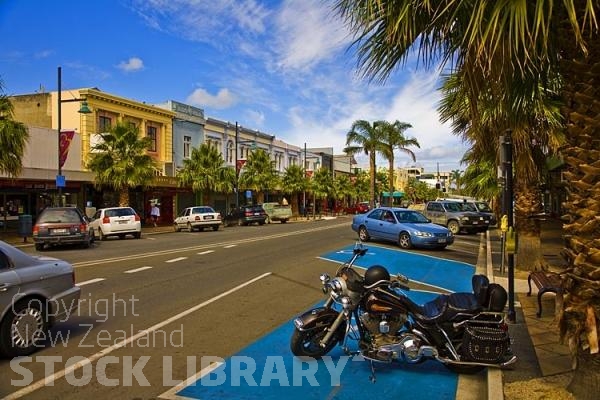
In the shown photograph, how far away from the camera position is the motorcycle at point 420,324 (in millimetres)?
5762

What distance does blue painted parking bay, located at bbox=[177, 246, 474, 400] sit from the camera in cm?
540

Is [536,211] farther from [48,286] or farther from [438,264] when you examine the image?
[48,286]

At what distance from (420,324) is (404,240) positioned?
14.1m

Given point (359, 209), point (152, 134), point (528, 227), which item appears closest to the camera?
point (528, 227)

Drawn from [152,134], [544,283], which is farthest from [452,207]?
[152,134]

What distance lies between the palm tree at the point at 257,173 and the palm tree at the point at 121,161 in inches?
699

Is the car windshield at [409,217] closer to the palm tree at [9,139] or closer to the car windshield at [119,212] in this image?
the car windshield at [119,212]

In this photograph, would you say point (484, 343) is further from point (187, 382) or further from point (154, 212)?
point (154, 212)

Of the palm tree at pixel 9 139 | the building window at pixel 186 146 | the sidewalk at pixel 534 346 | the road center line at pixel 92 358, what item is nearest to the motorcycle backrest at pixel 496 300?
the sidewalk at pixel 534 346

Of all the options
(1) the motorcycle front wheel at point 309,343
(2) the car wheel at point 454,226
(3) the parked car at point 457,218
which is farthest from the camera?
(2) the car wheel at point 454,226

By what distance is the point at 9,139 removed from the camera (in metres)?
21.9

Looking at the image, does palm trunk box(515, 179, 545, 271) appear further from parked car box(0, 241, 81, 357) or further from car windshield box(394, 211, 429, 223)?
parked car box(0, 241, 81, 357)

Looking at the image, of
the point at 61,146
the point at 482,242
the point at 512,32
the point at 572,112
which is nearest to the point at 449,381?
the point at 572,112

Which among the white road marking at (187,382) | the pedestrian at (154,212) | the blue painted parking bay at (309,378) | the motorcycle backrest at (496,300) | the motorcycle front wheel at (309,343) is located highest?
the pedestrian at (154,212)
